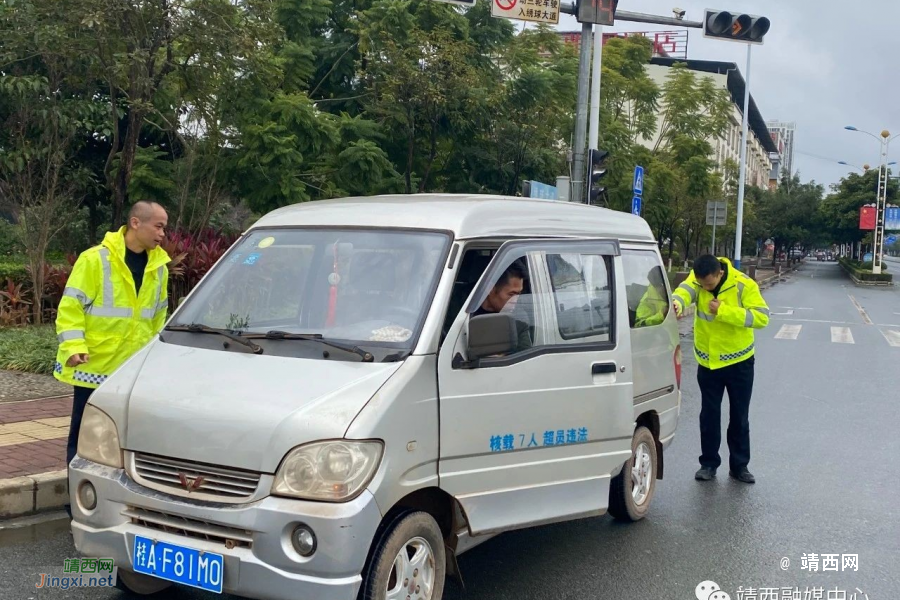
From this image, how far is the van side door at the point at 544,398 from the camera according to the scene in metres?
4.01

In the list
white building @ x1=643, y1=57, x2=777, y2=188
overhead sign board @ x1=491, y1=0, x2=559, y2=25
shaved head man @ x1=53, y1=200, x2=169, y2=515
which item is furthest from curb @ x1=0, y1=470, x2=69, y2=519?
white building @ x1=643, y1=57, x2=777, y2=188

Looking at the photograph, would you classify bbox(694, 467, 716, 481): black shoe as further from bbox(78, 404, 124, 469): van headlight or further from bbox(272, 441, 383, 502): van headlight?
bbox(78, 404, 124, 469): van headlight

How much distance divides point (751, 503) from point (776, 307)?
22793 mm

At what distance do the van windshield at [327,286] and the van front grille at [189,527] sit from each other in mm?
945

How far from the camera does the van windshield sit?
13.4 ft

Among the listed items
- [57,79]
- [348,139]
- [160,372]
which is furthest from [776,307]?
[160,372]

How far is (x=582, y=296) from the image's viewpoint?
4.96 metres

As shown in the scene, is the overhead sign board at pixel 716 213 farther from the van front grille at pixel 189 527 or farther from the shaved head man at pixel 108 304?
the van front grille at pixel 189 527

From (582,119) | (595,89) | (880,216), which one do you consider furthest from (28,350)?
(880,216)

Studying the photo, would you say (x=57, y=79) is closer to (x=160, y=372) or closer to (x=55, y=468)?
(x=55, y=468)

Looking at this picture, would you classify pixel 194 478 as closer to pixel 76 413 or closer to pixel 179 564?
pixel 179 564

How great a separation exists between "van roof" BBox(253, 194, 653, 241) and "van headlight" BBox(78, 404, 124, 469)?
138cm

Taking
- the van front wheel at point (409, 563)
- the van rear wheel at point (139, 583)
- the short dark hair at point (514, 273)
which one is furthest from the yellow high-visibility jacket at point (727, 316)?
the van rear wheel at point (139, 583)

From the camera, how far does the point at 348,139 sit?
17641 millimetres
